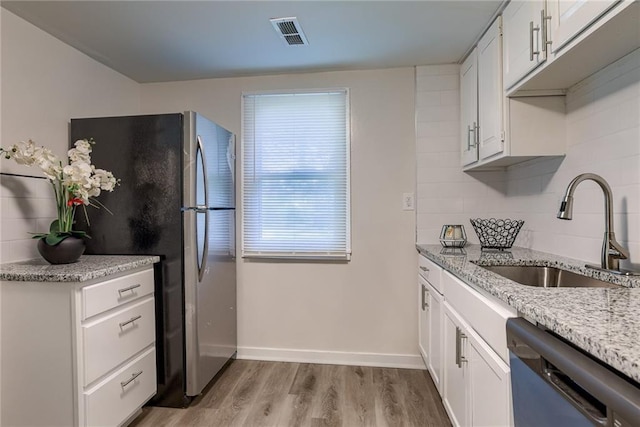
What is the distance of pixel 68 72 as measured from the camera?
2254 millimetres

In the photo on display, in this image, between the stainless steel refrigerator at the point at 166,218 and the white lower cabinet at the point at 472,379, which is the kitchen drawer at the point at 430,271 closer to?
the white lower cabinet at the point at 472,379

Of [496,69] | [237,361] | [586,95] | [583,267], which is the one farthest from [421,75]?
[237,361]

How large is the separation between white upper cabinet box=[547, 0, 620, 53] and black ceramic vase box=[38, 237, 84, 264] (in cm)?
235

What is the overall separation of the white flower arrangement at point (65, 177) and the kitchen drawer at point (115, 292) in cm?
35

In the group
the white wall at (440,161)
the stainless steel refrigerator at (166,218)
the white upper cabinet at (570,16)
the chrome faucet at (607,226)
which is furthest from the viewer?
the white wall at (440,161)

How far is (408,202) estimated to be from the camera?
2668 millimetres

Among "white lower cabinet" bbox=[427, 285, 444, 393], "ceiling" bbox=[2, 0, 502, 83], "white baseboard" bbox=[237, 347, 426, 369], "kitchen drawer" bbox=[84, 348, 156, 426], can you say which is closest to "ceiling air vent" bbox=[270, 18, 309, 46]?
"ceiling" bbox=[2, 0, 502, 83]

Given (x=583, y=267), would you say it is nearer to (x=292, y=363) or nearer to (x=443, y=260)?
(x=443, y=260)

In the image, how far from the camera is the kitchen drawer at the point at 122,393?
5.24 feet

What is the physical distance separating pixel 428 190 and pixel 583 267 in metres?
1.29

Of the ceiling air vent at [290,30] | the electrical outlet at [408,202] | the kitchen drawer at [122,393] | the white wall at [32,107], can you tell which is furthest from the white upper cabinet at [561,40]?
the white wall at [32,107]

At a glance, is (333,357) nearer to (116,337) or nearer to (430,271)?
(430,271)

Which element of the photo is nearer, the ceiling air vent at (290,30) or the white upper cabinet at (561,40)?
the white upper cabinet at (561,40)

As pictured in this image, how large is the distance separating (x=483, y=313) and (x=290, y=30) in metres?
1.86
